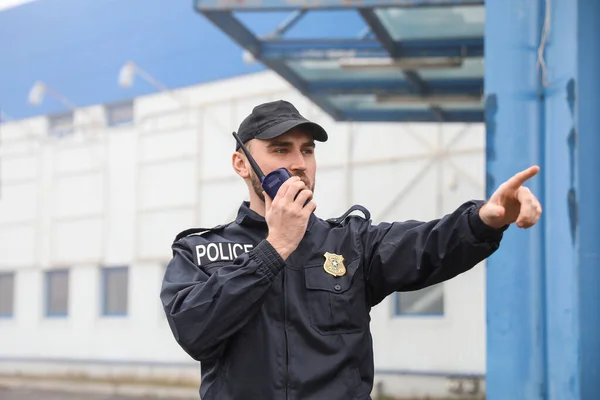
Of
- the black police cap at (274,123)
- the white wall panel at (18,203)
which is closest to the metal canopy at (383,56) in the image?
the black police cap at (274,123)

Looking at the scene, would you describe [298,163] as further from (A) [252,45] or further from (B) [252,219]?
(A) [252,45]

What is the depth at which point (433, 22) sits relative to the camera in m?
6.73

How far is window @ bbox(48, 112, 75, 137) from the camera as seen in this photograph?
1577cm

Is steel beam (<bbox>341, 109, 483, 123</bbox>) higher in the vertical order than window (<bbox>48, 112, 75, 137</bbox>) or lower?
lower

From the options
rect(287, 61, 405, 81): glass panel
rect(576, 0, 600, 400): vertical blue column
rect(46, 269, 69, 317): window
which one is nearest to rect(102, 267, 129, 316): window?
rect(46, 269, 69, 317): window

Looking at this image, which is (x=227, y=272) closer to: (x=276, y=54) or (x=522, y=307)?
(x=522, y=307)

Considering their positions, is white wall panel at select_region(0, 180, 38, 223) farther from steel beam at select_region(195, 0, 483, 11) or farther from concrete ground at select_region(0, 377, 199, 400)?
steel beam at select_region(195, 0, 483, 11)

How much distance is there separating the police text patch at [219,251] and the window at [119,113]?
42.2ft

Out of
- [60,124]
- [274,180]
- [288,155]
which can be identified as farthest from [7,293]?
[274,180]

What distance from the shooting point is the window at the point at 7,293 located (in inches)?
656

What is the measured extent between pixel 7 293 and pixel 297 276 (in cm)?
1569

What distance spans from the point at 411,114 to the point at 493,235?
7.46 m

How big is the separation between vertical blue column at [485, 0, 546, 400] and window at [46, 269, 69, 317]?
1266cm

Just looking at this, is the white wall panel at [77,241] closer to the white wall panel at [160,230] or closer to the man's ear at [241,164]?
the white wall panel at [160,230]
